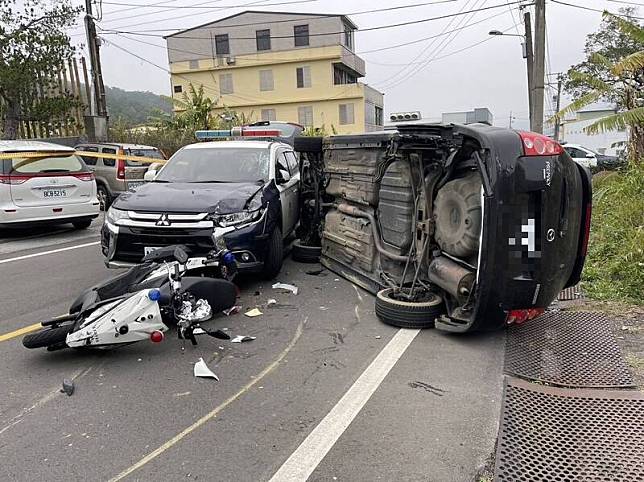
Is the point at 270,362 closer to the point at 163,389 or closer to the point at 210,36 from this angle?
the point at 163,389

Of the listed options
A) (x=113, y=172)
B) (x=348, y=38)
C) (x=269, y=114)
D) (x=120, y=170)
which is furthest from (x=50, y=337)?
(x=348, y=38)

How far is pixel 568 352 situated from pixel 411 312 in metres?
1.35

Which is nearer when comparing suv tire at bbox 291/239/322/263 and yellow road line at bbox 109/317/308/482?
yellow road line at bbox 109/317/308/482

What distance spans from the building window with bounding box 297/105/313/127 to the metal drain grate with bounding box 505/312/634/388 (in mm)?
45016

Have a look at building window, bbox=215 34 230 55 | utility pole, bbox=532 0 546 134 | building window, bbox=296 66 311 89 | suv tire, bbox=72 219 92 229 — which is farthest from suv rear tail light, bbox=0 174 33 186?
building window, bbox=215 34 230 55

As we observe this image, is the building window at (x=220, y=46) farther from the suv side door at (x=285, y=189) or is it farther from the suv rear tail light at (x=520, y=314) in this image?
the suv rear tail light at (x=520, y=314)

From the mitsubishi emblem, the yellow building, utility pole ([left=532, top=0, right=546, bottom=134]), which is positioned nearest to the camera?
the mitsubishi emblem

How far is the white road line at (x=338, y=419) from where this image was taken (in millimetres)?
3004

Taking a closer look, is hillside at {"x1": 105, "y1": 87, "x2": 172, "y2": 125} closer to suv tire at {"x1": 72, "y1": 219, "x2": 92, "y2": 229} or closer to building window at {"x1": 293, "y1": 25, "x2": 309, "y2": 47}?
building window at {"x1": 293, "y1": 25, "x2": 309, "y2": 47}

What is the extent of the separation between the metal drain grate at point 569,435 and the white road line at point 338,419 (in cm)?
91

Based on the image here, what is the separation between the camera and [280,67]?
4906 cm

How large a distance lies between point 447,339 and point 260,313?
6.32 ft

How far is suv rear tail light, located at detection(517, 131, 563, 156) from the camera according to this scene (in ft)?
14.1

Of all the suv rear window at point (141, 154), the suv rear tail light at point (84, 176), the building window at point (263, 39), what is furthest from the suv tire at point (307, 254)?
the building window at point (263, 39)
